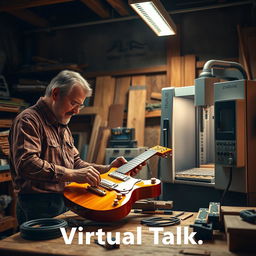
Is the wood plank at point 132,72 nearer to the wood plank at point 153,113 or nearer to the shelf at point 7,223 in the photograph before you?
the wood plank at point 153,113

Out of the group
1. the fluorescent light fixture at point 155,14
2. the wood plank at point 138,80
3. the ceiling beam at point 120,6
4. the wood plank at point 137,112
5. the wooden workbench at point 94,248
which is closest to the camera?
the wooden workbench at point 94,248

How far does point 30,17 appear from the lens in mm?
4516

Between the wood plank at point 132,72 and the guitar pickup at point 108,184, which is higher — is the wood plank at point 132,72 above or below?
above

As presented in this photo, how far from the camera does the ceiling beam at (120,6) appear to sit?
3.95 metres

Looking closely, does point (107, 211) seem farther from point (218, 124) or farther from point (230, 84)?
point (230, 84)

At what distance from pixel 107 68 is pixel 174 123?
2360 mm

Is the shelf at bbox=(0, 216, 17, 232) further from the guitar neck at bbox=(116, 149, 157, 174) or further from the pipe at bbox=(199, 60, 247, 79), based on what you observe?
the pipe at bbox=(199, 60, 247, 79)

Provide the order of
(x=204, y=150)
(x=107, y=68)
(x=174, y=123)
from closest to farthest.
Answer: (x=174, y=123) → (x=204, y=150) → (x=107, y=68)

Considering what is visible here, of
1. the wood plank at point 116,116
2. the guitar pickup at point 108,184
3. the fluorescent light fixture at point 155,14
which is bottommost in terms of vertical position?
the guitar pickup at point 108,184

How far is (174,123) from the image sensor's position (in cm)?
251

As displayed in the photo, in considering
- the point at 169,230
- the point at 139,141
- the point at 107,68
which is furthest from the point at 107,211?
the point at 107,68

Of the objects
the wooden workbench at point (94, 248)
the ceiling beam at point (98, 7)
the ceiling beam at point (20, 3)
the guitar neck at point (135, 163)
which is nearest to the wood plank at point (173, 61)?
the ceiling beam at point (98, 7)

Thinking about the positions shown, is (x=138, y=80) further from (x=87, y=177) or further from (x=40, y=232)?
(x=40, y=232)

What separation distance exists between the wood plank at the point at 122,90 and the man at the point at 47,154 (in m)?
2.14
